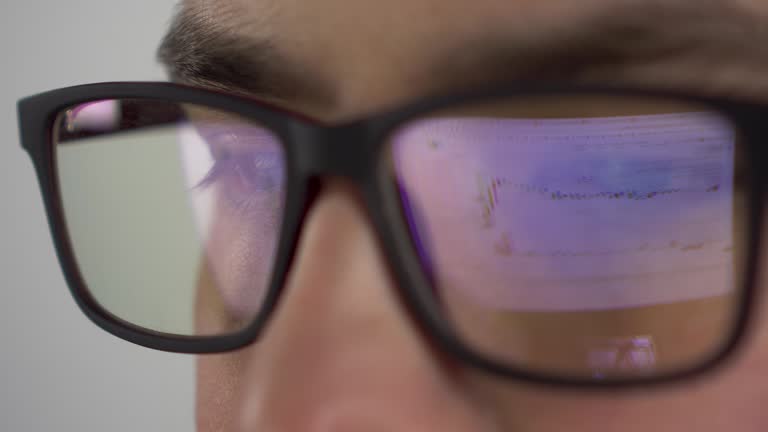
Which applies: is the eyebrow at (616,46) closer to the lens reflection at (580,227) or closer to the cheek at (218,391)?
the lens reflection at (580,227)

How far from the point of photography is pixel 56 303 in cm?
100

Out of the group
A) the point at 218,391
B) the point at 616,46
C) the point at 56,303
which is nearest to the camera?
the point at 616,46

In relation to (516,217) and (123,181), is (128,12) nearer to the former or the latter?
(123,181)

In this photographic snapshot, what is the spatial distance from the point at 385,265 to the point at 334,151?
72 millimetres

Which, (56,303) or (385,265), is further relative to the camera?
(56,303)

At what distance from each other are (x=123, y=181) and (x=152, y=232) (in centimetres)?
6

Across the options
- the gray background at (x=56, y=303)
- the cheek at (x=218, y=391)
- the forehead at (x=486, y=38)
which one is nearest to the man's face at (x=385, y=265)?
the forehead at (x=486, y=38)

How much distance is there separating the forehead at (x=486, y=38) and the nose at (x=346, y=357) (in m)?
0.07

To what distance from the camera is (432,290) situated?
0.33 metres

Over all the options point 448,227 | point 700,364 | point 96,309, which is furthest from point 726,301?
point 96,309

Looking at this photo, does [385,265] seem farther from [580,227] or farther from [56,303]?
[56,303]

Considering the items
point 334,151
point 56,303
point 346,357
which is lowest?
point 56,303

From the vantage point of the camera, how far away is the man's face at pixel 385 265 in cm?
30

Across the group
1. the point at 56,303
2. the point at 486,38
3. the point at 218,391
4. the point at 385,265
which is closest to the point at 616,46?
the point at 486,38
